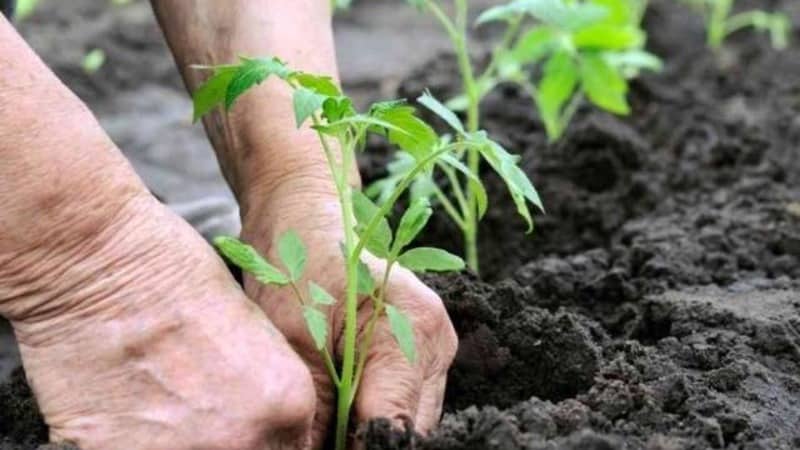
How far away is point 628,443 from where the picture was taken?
64.8 inches

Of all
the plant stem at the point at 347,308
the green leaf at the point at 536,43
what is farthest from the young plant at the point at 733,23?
the plant stem at the point at 347,308

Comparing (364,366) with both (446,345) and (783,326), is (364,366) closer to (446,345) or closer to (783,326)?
(446,345)

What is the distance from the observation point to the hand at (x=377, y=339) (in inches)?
66.9

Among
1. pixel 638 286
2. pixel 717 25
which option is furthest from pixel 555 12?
pixel 717 25

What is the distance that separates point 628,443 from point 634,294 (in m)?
0.77

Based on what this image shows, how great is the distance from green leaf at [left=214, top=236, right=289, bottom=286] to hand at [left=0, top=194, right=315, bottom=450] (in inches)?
2.7

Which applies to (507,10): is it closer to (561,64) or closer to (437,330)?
(561,64)

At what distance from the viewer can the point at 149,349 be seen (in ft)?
5.36

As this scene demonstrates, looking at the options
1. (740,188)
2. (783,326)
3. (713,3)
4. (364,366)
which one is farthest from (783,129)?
(364,366)

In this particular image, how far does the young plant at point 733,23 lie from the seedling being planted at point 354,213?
282 cm

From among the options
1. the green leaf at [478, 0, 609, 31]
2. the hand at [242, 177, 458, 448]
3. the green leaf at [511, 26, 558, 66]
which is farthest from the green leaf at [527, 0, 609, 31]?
the hand at [242, 177, 458, 448]

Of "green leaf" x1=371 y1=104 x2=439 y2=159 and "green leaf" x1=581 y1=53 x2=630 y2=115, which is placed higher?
"green leaf" x1=371 y1=104 x2=439 y2=159

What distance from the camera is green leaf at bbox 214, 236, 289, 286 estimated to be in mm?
1633

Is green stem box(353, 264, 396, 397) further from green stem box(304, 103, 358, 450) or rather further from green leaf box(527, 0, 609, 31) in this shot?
green leaf box(527, 0, 609, 31)
